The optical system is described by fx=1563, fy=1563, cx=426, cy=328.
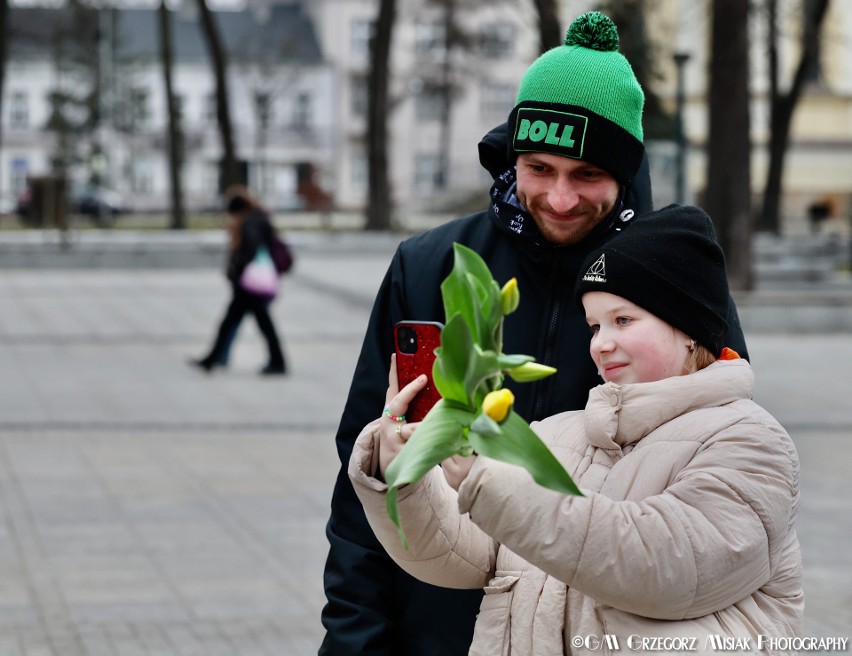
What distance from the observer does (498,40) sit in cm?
7156

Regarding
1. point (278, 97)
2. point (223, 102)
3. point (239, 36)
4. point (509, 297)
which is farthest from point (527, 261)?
point (239, 36)

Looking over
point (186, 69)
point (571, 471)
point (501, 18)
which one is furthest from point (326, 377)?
point (186, 69)

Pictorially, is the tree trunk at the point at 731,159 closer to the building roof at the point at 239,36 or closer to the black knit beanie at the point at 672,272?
the black knit beanie at the point at 672,272

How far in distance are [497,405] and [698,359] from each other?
54 cm

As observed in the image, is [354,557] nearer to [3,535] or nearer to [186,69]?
[3,535]

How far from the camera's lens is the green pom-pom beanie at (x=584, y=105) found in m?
2.56

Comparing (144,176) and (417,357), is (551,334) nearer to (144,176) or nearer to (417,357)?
(417,357)

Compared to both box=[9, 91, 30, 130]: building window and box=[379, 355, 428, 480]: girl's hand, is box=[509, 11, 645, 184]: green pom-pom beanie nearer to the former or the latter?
box=[379, 355, 428, 480]: girl's hand

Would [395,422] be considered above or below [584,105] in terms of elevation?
below

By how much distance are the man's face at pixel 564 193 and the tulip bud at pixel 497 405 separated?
0.73 metres

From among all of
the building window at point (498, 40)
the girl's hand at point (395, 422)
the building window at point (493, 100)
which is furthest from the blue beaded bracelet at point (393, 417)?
the building window at point (493, 100)

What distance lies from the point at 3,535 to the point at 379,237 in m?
25.5

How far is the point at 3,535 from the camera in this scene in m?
7.43

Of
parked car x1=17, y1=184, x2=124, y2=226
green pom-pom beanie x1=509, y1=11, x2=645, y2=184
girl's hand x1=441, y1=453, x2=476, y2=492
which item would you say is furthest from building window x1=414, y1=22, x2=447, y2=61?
girl's hand x1=441, y1=453, x2=476, y2=492
